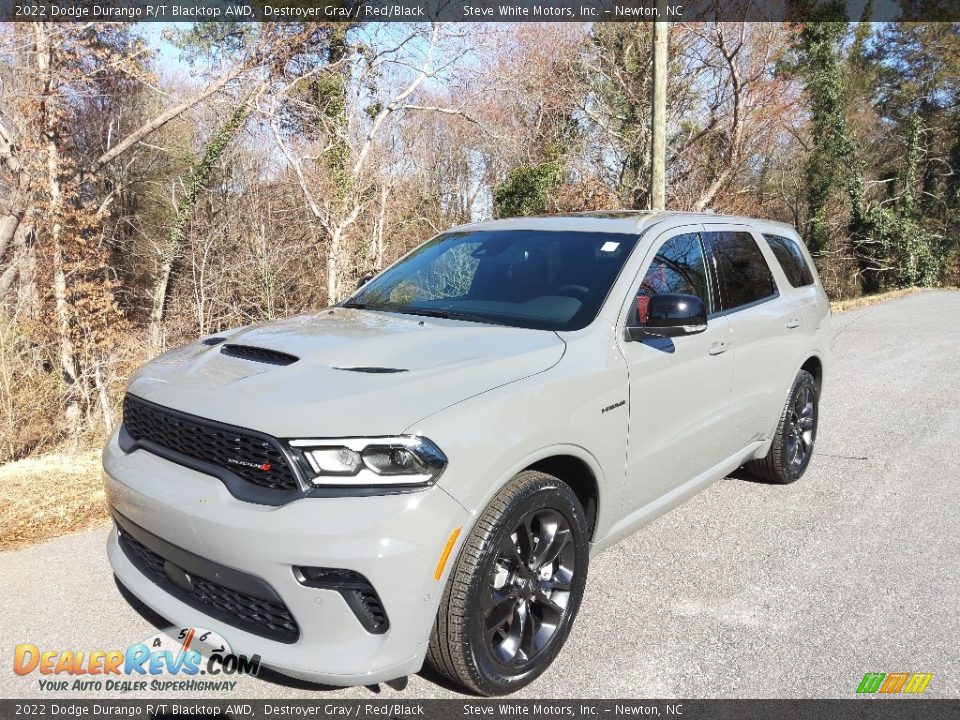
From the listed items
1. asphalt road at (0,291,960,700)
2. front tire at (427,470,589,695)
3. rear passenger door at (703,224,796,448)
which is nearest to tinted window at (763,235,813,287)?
rear passenger door at (703,224,796,448)

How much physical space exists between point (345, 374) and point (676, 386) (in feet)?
5.64

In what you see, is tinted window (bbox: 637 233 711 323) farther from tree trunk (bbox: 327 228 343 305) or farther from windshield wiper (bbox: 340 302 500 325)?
tree trunk (bbox: 327 228 343 305)

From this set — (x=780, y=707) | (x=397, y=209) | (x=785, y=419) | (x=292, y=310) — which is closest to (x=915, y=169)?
(x=397, y=209)

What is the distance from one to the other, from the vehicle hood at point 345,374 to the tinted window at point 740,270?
1.62m

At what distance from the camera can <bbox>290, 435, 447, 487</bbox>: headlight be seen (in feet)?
7.58

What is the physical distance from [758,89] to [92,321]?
777 inches

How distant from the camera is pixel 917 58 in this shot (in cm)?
3219

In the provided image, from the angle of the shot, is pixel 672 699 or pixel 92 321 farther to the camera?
pixel 92 321

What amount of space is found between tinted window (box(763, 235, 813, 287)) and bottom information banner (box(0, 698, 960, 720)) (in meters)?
3.10

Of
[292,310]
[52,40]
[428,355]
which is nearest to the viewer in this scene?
[428,355]

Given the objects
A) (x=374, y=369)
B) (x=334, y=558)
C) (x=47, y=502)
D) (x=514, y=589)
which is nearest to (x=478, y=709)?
(x=514, y=589)

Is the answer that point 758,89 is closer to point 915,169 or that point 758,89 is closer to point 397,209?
point 915,169

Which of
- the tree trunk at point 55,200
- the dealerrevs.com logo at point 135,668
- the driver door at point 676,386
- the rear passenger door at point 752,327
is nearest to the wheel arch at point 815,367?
the rear passenger door at point 752,327

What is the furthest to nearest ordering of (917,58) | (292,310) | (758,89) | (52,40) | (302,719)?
(917,58)
(758,89)
(292,310)
(52,40)
(302,719)
